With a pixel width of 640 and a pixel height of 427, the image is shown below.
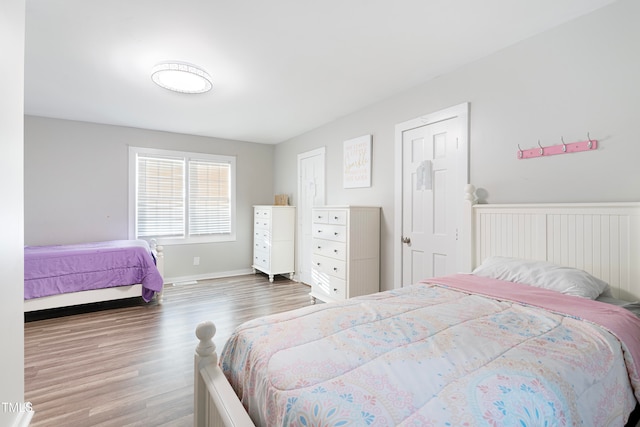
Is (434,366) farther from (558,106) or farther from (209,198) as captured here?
(209,198)

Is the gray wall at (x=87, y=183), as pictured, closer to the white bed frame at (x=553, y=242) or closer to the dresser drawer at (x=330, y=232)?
the dresser drawer at (x=330, y=232)

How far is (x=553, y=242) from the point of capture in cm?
200

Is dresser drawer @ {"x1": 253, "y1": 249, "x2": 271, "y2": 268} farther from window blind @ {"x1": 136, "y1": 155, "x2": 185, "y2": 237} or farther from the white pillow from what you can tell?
the white pillow

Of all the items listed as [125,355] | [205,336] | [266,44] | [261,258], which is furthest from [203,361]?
[261,258]

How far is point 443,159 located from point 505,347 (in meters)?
2.03

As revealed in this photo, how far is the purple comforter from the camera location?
316 centimetres

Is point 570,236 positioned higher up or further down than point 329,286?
higher up

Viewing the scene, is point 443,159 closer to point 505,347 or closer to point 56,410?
point 505,347

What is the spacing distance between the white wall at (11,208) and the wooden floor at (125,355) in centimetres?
41

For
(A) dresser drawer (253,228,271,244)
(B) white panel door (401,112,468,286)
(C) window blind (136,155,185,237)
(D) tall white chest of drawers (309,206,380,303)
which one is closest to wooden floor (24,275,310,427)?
(D) tall white chest of drawers (309,206,380,303)

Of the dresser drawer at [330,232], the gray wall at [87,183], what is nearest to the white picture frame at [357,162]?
the dresser drawer at [330,232]

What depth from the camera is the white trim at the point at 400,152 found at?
2.58 metres

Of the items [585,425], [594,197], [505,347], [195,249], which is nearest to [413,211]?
[594,197]

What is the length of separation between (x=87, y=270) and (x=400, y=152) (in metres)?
3.74
